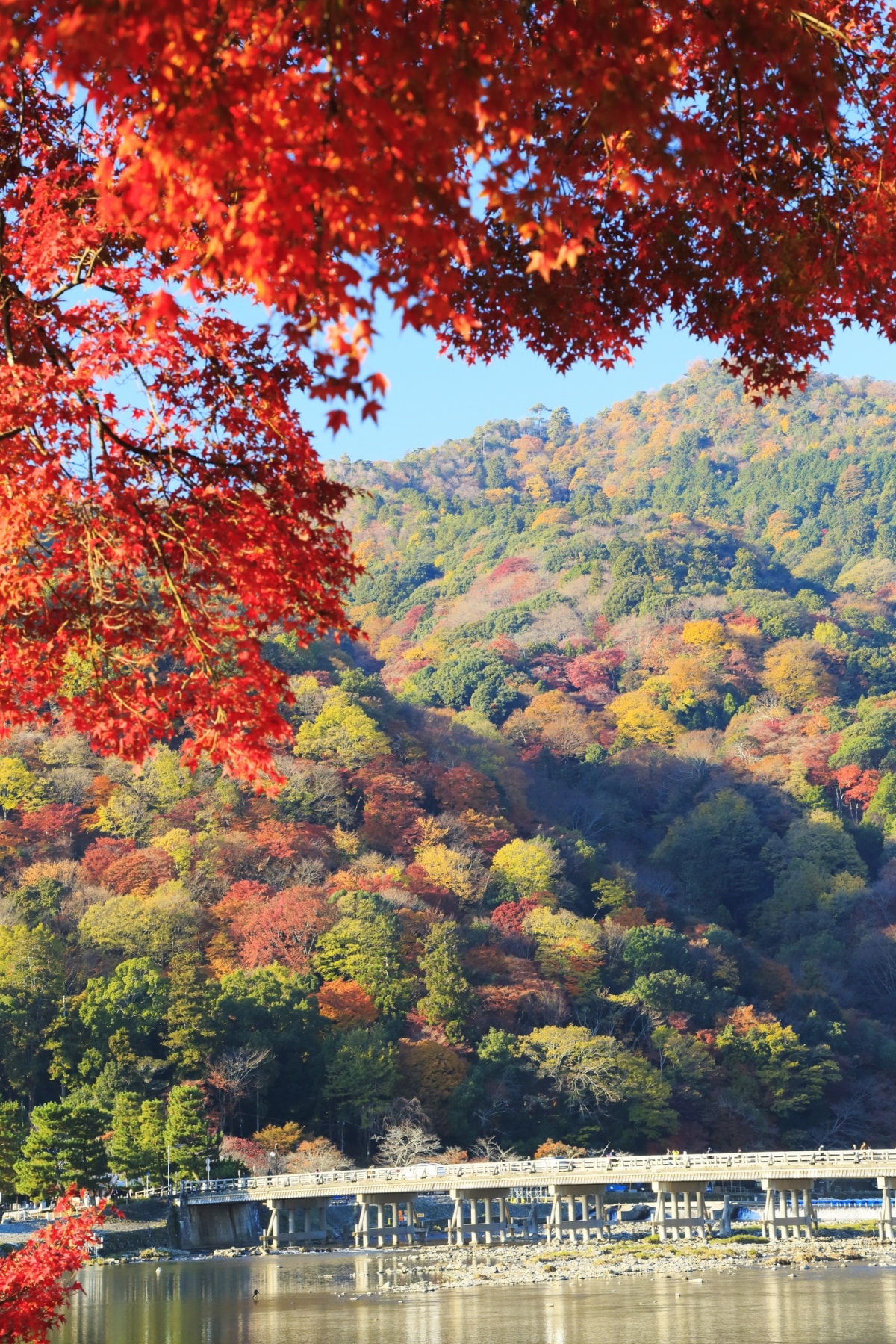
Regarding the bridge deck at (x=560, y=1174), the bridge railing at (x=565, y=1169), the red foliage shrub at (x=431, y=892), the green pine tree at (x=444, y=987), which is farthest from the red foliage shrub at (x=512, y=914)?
the bridge railing at (x=565, y=1169)

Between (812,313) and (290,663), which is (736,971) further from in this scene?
(812,313)

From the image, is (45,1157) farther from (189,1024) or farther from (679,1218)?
(679,1218)

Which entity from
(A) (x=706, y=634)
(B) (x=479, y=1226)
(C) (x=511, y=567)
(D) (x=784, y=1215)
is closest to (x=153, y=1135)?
(B) (x=479, y=1226)

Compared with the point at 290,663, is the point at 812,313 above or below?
below

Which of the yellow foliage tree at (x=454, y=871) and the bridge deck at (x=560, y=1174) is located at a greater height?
the yellow foliage tree at (x=454, y=871)

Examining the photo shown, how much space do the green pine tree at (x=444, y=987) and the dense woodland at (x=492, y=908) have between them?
0.10 meters

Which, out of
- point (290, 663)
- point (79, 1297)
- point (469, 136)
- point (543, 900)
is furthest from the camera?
point (290, 663)

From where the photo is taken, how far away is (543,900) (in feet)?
152

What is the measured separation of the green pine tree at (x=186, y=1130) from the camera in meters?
32.3

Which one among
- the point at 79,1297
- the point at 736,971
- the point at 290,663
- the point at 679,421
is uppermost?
the point at 679,421

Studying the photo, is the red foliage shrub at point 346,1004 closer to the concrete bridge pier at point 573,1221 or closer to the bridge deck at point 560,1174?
the bridge deck at point 560,1174

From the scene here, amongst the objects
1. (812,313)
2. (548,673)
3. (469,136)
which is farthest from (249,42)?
(548,673)

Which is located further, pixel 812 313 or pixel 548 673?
pixel 548 673

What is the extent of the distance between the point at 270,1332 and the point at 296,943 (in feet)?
70.0
